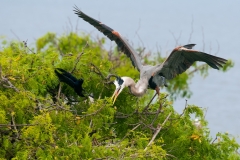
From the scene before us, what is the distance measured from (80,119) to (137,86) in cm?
268

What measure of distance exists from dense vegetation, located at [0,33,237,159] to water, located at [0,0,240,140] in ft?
40.5

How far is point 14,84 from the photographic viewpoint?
6.75m

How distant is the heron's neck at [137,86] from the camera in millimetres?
9055

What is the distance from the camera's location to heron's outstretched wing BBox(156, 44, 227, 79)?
9.46m

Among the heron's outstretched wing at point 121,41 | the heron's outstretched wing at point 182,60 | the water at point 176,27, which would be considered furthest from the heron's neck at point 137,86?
the water at point 176,27

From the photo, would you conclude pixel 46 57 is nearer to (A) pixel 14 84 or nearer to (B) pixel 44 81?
(B) pixel 44 81

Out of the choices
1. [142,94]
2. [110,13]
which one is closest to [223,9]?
[110,13]

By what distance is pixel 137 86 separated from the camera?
947 centimetres

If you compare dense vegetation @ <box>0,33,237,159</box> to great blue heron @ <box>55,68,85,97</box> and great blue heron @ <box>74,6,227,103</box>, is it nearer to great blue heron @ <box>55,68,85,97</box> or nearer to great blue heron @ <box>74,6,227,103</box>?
great blue heron @ <box>55,68,85,97</box>

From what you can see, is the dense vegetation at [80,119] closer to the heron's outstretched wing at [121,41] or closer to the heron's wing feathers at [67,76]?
the heron's wing feathers at [67,76]

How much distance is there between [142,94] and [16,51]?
2.05 m

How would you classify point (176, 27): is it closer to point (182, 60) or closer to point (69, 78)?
point (182, 60)

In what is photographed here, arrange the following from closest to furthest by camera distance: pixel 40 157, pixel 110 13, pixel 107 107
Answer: pixel 40 157, pixel 107 107, pixel 110 13

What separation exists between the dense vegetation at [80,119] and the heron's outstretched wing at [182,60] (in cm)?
70
